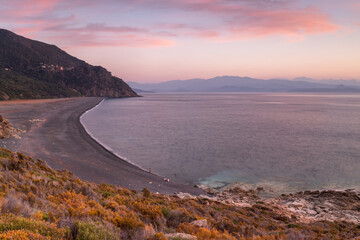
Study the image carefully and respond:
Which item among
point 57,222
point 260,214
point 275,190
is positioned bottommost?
point 275,190

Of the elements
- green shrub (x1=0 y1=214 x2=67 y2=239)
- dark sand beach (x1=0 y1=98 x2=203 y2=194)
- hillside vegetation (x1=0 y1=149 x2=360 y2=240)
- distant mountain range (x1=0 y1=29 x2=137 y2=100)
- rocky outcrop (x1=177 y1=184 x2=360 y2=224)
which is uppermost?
distant mountain range (x1=0 y1=29 x2=137 y2=100)

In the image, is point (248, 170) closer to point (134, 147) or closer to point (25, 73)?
point (134, 147)

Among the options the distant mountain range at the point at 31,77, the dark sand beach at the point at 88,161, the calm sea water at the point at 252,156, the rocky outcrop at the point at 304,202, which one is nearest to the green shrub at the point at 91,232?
the rocky outcrop at the point at 304,202

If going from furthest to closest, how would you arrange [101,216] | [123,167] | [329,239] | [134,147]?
1. [134,147]
2. [123,167]
3. [329,239]
4. [101,216]

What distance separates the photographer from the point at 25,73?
15450cm

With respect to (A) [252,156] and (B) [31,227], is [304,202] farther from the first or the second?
(B) [31,227]

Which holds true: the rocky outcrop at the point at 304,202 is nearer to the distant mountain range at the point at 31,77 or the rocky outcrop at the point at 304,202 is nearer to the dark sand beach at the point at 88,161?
the dark sand beach at the point at 88,161

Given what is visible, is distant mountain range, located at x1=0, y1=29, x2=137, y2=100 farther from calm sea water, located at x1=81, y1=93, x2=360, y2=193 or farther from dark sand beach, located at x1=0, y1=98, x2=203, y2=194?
calm sea water, located at x1=81, y1=93, x2=360, y2=193

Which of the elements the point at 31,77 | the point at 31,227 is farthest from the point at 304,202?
the point at 31,77

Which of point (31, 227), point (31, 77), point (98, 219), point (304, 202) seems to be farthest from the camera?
point (31, 77)

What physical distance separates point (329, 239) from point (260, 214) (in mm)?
4173

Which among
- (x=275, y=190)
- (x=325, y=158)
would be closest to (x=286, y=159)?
(x=325, y=158)

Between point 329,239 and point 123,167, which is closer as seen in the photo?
point 329,239

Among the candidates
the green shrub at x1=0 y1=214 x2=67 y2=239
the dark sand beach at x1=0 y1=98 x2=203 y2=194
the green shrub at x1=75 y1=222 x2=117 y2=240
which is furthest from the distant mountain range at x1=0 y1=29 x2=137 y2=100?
the green shrub at x1=75 y1=222 x2=117 y2=240
